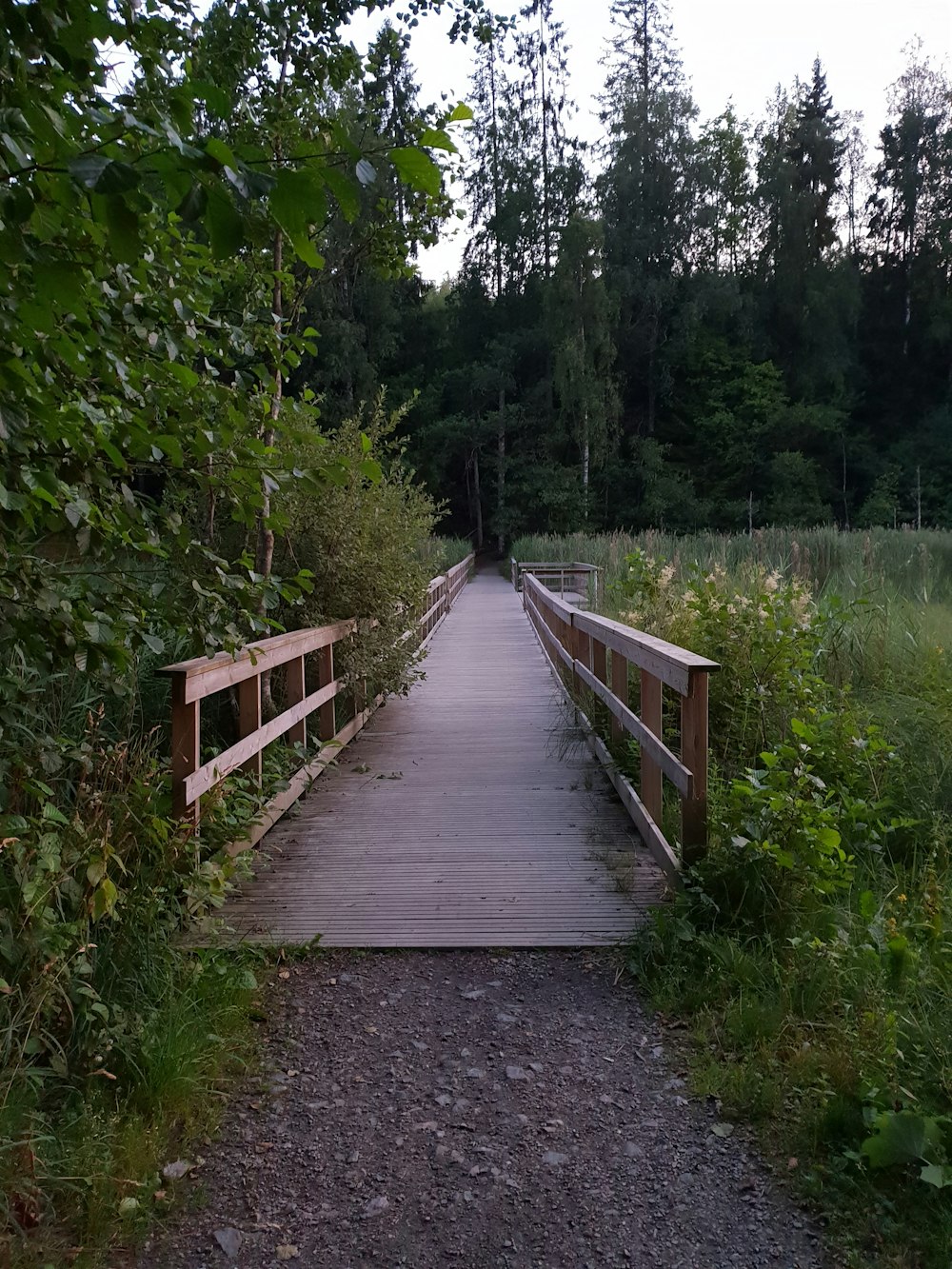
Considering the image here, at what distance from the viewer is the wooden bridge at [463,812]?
3.70m

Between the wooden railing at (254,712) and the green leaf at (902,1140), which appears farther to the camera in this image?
the wooden railing at (254,712)

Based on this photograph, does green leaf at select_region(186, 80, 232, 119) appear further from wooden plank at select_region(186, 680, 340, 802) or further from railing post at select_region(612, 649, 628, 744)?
railing post at select_region(612, 649, 628, 744)

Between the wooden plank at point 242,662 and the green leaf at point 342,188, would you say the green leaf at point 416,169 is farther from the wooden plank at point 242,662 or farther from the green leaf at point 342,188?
the wooden plank at point 242,662

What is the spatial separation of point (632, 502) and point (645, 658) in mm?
40504

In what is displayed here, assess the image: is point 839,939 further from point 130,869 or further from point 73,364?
point 73,364

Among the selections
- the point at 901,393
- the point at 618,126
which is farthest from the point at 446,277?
the point at 901,393

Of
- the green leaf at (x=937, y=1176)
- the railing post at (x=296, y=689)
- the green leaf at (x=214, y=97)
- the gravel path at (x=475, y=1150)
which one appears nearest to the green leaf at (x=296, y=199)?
the green leaf at (x=214, y=97)

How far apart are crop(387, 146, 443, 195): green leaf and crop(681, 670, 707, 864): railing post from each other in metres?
2.45

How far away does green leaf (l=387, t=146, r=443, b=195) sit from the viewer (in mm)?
1385

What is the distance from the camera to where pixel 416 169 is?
140 centimetres

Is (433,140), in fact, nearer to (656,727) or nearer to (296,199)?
(296,199)

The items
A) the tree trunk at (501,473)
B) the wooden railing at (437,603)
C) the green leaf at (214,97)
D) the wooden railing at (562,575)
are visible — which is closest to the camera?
the green leaf at (214,97)

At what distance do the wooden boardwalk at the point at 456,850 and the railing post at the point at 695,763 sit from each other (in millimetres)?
385

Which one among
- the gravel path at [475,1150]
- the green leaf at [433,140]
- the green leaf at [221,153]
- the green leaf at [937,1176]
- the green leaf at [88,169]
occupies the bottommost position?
the gravel path at [475,1150]
